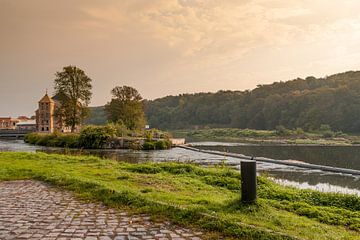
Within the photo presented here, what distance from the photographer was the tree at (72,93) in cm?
4866

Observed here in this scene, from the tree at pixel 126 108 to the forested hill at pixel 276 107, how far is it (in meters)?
41.9

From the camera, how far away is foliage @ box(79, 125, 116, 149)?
3934cm

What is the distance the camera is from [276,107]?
102438mm

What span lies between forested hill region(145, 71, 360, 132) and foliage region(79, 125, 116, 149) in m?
55.1

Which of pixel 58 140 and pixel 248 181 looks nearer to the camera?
pixel 248 181

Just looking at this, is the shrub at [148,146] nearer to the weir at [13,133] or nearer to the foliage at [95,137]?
the foliage at [95,137]

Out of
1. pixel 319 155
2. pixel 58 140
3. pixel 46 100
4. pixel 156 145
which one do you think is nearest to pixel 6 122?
pixel 46 100

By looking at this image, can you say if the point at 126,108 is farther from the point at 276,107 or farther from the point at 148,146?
the point at 276,107

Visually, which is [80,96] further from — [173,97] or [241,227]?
[173,97]

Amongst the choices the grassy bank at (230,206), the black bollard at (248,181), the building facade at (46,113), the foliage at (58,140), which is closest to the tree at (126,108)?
the foliage at (58,140)

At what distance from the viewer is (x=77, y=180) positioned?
9.61m

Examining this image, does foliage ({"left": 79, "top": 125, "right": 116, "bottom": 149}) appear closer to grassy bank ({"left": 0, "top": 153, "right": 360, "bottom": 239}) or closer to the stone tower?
grassy bank ({"left": 0, "top": 153, "right": 360, "bottom": 239})

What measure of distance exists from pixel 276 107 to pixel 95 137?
74.1 m

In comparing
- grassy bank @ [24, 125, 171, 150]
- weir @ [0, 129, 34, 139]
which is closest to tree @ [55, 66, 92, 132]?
grassy bank @ [24, 125, 171, 150]
